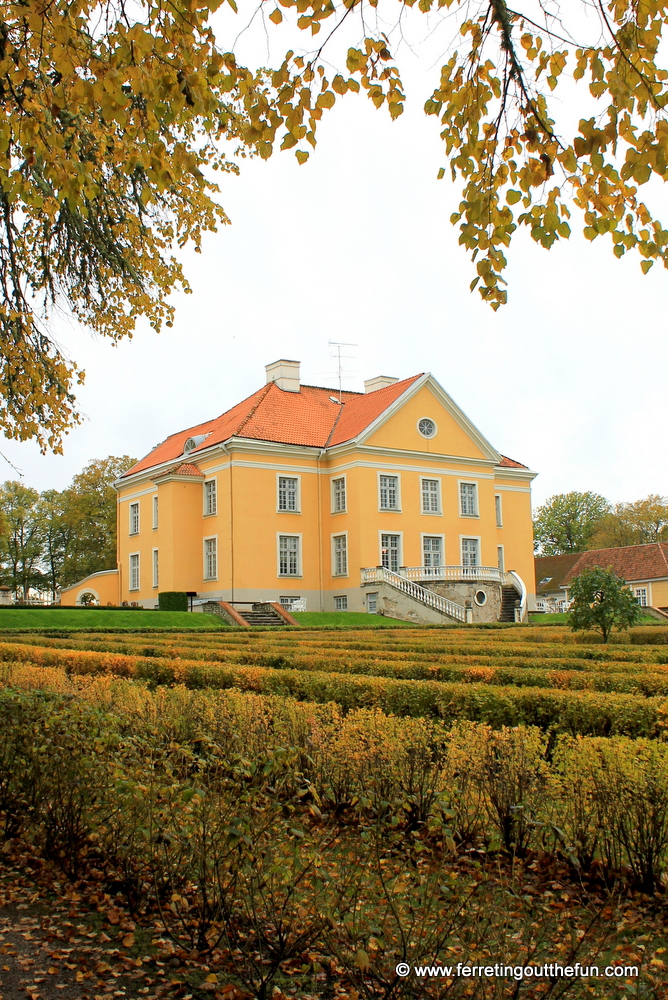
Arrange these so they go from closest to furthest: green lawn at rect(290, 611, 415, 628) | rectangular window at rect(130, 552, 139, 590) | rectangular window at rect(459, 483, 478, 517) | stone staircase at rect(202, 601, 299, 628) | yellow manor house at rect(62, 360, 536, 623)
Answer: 1. stone staircase at rect(202, 601, 299, 628)
2. green lawn at rect(290, 611, 415, 628)
3. yellow manor house at rect(62, 360, 536, 623)
4. rectangular window at rect(459, 483, 478, 517)
5. rectangular window at rect(130, 552, 139, 590)

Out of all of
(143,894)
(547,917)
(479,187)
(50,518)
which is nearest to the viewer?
(547,917)

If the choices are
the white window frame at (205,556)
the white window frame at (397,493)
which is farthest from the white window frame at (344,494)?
the white window frame at (205,556)

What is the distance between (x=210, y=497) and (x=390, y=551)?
8.89 meters

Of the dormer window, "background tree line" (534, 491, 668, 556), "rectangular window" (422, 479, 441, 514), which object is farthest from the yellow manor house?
"background tree line" (534, 491, 668, 556)

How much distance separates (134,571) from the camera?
1666 inches

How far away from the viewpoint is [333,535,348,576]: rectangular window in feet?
127

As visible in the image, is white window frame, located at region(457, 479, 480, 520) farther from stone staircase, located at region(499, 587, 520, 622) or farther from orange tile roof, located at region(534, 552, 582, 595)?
orange tile roof, located at region(534, 552, 582, 595)

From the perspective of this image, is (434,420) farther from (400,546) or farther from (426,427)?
(400,546)

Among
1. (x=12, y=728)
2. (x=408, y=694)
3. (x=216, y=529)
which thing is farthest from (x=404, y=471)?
(x=12, y=728)

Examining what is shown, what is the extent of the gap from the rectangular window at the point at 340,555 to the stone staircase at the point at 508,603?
7779 millimetres

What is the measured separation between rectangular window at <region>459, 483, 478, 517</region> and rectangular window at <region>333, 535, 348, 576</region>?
6.74 m

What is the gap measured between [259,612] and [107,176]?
83.0 feet

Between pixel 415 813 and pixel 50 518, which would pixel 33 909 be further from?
pixel 50 518

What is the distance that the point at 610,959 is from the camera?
372 centimetres
